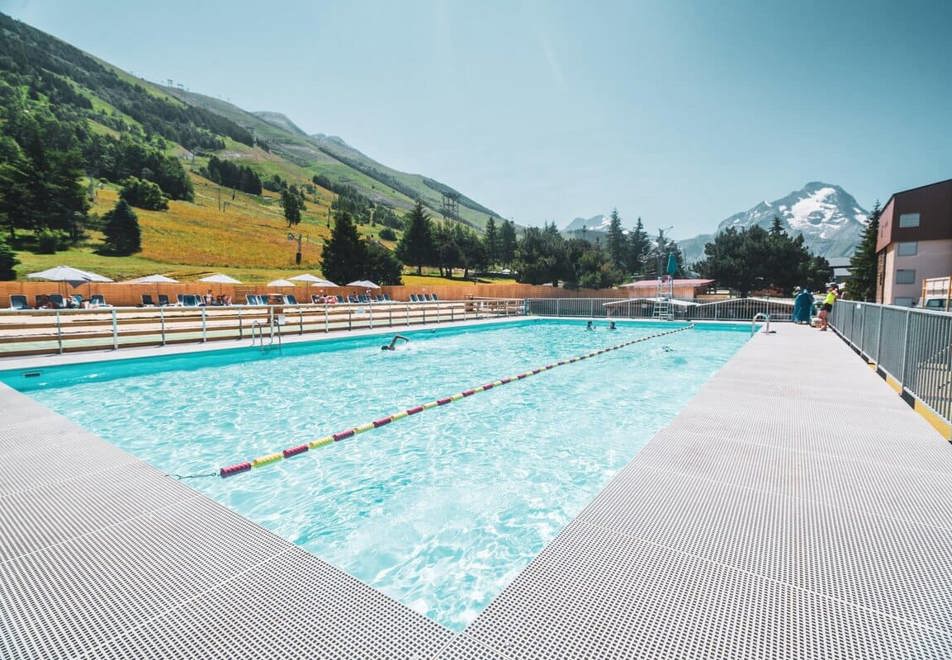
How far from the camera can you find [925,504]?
2.57 m

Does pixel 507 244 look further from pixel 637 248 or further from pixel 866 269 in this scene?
pixel 866 269

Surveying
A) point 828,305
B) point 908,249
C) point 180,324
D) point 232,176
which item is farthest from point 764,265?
point 232,176

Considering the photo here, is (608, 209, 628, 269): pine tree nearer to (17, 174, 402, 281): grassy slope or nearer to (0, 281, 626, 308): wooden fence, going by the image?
(17, 174, 402, 281): grassy slope

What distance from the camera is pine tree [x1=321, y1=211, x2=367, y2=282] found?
4181cm

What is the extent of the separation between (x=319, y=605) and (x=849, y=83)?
2663cm

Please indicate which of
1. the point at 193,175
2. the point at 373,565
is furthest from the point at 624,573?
the point at 193,175

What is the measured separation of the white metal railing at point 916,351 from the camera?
13.8 feet

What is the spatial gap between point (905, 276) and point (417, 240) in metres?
51.6

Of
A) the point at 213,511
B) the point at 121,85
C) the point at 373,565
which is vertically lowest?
the point at 373,565

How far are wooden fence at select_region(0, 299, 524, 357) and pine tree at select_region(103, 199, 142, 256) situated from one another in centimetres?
3074

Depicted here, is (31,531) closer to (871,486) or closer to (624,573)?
(624,573)

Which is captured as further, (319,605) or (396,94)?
(396,94)

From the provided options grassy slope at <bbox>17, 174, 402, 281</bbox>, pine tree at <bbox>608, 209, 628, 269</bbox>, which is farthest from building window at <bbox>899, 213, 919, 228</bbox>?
pine tree at <bbox>608, 209, 628, 269</bbox>

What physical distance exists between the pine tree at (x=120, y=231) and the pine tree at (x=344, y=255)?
25380 millimetres
